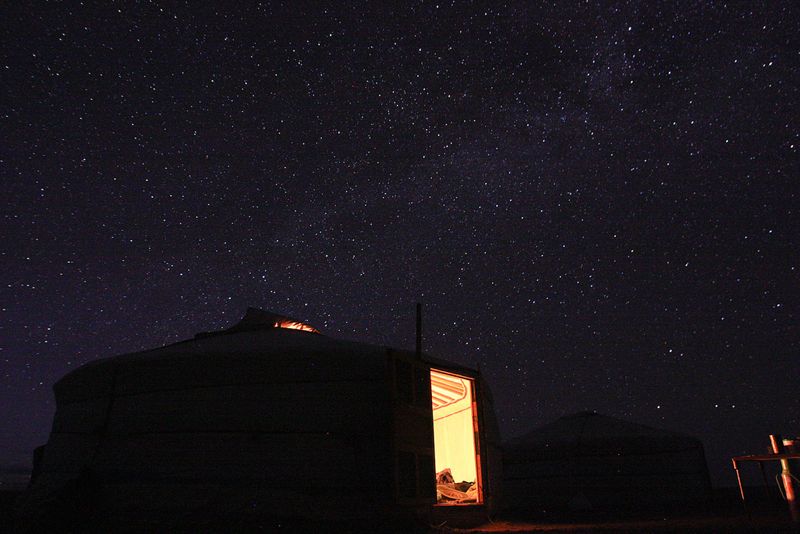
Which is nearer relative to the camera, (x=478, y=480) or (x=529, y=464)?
(x=478, y=480)

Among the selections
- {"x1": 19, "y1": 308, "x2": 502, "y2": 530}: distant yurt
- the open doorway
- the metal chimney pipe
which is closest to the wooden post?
{"x1": 19, "y1": 308, "x2": 502, "y2": 530}: distant yurt

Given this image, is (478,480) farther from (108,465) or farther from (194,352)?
(108,465)

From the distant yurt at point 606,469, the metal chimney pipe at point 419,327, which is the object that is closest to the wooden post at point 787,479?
the metal chimney pipe at point 419,327

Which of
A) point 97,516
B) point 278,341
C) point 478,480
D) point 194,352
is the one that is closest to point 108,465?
point 97,516

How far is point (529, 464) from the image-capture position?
41.9ft

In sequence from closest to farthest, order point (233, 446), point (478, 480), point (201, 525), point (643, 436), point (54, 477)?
point (201, 525)
point (233, 446)
point (54, 477)
point (478, 480)
point (643, 436)

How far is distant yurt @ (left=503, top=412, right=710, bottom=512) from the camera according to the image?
11648 millimetres

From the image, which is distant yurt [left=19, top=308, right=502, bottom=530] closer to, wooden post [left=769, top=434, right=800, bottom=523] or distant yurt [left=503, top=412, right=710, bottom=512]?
wooden post [left=769, top=434, right=800, bottom=523]

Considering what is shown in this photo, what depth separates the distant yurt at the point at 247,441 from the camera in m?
6.00

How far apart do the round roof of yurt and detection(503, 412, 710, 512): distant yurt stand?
21.3 feet

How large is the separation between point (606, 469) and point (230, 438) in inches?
347

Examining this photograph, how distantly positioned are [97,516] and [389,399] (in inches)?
134

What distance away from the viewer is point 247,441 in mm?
6254

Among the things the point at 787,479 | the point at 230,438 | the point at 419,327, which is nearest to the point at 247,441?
the point at 230,438
